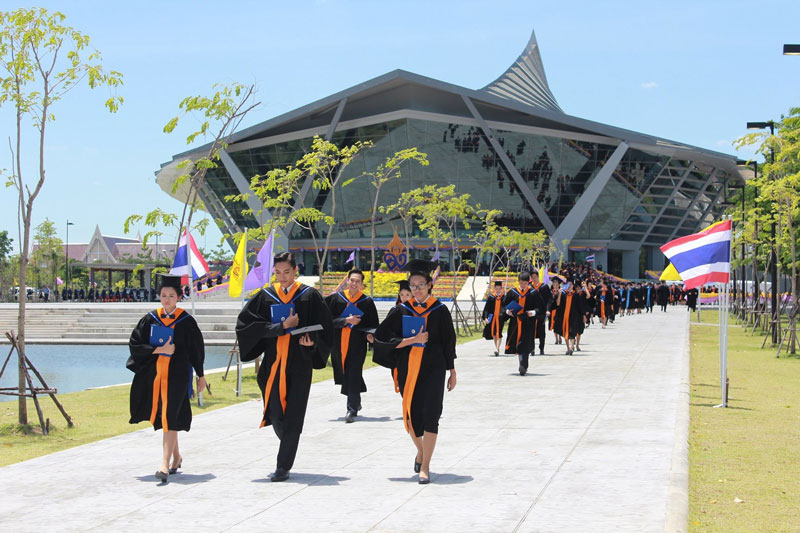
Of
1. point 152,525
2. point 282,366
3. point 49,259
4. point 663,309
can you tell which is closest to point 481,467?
point 282,366

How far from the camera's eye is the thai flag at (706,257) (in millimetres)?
12469

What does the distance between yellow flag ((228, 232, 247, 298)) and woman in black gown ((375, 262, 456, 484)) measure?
7.25 m

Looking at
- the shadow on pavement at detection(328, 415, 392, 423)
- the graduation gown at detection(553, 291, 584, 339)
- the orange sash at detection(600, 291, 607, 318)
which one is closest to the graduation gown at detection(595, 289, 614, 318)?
Answer: the orange sash at detection(600, 291, 607, 318)

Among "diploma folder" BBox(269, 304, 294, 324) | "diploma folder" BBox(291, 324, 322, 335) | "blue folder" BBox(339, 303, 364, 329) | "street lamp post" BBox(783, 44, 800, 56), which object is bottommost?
"diploma folder" BBox(291, 324, 322, 335)

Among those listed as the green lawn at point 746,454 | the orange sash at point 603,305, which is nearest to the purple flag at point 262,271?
the green lawn at point 746,454

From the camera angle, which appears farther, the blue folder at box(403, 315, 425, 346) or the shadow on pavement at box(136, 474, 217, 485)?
the blue folder at box(403, 315, 425, 346)

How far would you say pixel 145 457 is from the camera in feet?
27.2

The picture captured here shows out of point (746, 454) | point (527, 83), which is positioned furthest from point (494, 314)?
point (527, 83)

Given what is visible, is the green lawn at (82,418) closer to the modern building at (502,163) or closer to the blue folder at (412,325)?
the blue folder at (412,325)

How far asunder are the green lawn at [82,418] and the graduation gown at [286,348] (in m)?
2.86

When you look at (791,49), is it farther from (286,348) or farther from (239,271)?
(286,348)

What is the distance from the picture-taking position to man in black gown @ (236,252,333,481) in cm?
721

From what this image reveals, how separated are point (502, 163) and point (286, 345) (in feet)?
215

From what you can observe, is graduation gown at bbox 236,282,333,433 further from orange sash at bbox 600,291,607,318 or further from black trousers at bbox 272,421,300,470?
orange sash at bbox 600,291,607,318
